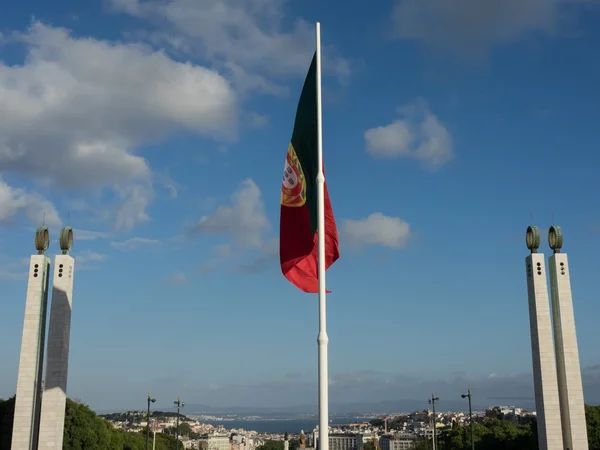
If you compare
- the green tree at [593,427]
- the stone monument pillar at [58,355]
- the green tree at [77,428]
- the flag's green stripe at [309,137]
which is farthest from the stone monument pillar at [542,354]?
the green tree at [77,428]

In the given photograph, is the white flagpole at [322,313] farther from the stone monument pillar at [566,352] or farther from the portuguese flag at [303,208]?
the stone monument pillar at [566,352]

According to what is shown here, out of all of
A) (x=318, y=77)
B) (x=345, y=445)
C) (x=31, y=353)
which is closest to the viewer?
(x=318, y=77)

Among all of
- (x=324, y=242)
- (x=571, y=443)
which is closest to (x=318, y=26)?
(x=324, y=242)

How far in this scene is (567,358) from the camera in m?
28.6

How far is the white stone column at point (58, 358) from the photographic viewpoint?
88.1 feet

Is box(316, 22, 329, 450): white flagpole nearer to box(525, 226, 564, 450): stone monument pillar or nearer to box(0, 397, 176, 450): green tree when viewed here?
box(525, 226, 564, 450): stone monument pillar

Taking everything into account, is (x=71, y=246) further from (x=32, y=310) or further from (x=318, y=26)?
(x=318, y=26)

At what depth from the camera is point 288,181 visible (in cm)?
1366

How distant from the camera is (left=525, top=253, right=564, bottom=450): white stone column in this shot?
27766 mm

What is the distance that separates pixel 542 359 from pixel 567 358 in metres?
1.15

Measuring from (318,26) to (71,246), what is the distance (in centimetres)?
1983

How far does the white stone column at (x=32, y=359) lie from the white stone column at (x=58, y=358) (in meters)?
0.54

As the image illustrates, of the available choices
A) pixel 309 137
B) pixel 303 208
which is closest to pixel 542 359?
pixel 303 208

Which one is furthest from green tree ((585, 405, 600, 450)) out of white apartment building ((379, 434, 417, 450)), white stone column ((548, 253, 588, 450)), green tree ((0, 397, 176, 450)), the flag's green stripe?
white apartment building ((379, 434, 417, 450))
